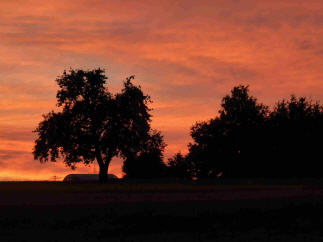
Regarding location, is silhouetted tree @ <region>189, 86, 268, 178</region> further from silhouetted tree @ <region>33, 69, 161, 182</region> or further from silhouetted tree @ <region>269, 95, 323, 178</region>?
silhouetted tree @ <region>33, 69, 161, 182</region>

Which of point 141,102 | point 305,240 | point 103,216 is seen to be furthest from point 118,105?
point 305,240

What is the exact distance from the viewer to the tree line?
75375 mm

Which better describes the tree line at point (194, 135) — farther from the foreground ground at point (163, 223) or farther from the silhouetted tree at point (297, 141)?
the foreground ground at point (163, 223)

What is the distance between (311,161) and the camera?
9069cm

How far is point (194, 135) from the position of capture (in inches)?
4026

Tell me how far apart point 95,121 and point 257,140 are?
3346 cm

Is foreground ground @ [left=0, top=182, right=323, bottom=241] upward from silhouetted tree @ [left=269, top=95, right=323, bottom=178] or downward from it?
downward

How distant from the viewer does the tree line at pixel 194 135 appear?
75.4 m

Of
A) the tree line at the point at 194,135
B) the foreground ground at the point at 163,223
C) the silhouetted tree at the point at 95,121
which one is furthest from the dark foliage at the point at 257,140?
the foreground ground at the point at 163,223

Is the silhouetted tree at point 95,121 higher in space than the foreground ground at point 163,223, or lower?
higher

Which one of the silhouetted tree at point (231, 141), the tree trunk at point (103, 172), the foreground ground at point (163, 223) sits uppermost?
the silhouetted tree at point (231, 141)

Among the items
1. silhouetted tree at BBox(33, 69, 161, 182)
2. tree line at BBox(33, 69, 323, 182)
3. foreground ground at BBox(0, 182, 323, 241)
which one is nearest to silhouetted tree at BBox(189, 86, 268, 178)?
tree line at BBox(33, 69, 323, 182)

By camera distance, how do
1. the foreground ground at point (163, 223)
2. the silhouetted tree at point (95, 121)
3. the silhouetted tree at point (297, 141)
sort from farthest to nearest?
the silhouetted tree at point (297, 141) < the silhouetted tree at point (95, 121) < the foreground ground at point (163, 223)

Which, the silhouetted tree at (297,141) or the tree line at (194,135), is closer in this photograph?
the tree line at (194,135)
